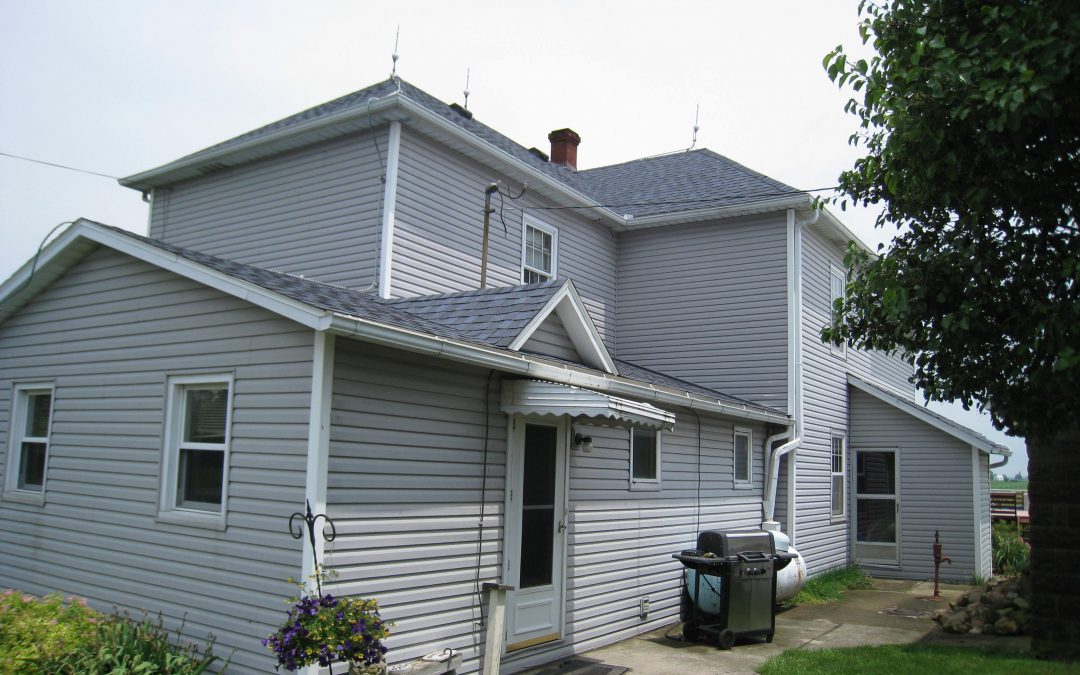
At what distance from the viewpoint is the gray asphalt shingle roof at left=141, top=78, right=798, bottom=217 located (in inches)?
516

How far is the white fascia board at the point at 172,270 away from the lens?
21.5ft

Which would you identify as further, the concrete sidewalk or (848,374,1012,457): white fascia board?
(848,374,1012,457): white fascia board

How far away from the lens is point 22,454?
952 cm

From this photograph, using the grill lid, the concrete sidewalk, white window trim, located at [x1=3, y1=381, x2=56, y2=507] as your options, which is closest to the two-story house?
white window trim, located at [x1=3, y1=381, x2=56, y2=507]

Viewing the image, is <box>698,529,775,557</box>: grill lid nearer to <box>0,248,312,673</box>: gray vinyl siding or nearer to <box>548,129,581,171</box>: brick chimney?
<box>0,248,312,673</box>: gray vinyl siding

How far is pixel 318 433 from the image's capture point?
6566 mm

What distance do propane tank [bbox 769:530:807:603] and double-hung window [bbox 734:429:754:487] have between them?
1.06 metres

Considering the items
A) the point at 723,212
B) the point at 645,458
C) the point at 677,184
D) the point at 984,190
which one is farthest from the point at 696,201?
the point at 984,190

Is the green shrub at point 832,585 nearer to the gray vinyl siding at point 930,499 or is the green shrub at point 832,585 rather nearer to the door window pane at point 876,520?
the door window pane at point 876,520

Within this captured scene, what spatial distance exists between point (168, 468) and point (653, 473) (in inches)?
235

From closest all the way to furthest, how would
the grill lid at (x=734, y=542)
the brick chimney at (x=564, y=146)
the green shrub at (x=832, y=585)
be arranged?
the grill lid at (x=734, y=542) → the green shrub at (x=832, y=585) → the brick chimney at (x=564, y=146)

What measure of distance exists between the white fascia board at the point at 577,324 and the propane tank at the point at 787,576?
13.8 ft

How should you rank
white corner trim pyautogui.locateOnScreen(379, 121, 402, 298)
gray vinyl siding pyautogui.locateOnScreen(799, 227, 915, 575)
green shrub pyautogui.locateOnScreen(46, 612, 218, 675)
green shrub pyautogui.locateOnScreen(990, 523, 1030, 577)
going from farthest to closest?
1. green shrub pyautogui.locateOnScreen(990, 523, 1030, 577)
2. gray vinyl siding pyautogui.locateOnScreen(799, 227, 915, 575)
3. white corner trim pyautogui.locateOnScreen(379, 121, 402, 298)
4. green shrub pyautogui.locateOnScreen(46, 612, 218, 675)

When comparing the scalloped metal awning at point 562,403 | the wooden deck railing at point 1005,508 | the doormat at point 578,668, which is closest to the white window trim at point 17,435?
the scalloped metal awning at point 562,403
